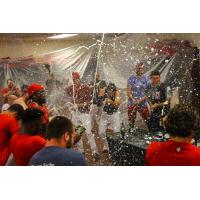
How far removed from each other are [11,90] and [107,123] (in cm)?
68

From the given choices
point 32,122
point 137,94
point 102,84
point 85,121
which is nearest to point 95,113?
point 85,121

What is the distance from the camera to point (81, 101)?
2.22 m

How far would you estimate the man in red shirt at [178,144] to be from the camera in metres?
2.15

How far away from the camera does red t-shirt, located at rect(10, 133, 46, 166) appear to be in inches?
86.0

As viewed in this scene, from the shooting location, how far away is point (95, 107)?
2.21 metres

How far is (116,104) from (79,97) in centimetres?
26

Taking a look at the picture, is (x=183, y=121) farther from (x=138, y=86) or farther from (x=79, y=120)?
(x=79, y=120)

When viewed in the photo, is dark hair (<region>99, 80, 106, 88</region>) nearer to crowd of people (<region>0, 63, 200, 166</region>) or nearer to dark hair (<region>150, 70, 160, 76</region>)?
crowd of people (<region>0, 63, 200, 166</region>)

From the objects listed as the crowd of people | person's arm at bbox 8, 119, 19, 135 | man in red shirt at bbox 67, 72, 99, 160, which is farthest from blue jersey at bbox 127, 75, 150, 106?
person's arm at bbox 8, 119, 19, 135
